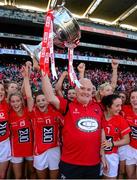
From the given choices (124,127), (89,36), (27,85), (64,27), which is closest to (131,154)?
(124,127)

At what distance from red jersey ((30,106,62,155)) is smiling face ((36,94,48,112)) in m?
0.06

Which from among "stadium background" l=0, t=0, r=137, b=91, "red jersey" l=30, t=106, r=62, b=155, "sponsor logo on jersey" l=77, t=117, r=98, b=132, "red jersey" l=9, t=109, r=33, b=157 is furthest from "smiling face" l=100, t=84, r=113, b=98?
"stadium background" l=0, t=0, r=137, b=91

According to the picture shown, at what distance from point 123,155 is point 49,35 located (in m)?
A: 1.80

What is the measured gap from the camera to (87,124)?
289 centimetres

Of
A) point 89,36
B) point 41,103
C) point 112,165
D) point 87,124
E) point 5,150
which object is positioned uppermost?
point 89,36

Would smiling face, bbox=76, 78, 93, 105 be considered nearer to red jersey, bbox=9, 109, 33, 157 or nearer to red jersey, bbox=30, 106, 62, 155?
red jersey, bbox=30, 106, 62, 155

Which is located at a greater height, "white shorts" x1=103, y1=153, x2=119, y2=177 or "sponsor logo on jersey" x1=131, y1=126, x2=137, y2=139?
"sponsor logo on jersey" x1=131, y1=126, x2=137, y2=139

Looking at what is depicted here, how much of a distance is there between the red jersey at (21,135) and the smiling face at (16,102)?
0.08 meters

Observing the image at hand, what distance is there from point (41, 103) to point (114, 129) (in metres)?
0.91

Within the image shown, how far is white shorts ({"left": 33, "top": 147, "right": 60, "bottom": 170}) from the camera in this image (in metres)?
3.63

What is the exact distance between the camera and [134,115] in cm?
372

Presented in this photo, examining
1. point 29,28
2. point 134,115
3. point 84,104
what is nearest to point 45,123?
point 84,104

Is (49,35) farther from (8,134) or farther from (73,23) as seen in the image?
(8,134)

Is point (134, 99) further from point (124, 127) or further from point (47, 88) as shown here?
point (47, 88)
